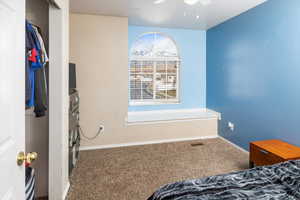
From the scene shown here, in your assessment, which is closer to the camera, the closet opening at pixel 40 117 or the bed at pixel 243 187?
the bed at pixel 243 187

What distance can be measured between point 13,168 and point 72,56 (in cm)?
290

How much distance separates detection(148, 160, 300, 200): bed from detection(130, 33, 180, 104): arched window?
3151 mm

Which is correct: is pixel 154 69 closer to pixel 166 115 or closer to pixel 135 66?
pixel 135 66

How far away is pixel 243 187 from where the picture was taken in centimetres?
123

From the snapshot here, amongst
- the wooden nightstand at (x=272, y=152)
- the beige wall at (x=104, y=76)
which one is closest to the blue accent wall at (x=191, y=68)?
the beige wall at (x=104, y=76)

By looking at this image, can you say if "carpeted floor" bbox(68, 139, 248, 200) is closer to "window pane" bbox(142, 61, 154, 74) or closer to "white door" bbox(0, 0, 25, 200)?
"white door" bbox(0, 0, 25, 200)

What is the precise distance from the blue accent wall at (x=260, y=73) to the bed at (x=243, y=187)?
1.42m

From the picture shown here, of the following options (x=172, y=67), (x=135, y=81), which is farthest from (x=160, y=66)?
(x=135, y=81)

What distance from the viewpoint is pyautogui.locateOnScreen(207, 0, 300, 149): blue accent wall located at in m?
2.42

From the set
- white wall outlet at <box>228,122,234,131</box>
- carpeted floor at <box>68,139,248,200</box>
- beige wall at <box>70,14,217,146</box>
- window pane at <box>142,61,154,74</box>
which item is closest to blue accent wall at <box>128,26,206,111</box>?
window pane at <box>142,61,154,74</box>

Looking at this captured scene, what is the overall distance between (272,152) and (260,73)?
4.32 feet

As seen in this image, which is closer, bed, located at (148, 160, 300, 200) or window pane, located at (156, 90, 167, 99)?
bed, located at (148, 160, 300, 200)

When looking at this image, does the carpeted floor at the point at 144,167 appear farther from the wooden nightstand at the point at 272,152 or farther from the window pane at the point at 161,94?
the window pane at the point at 161,94

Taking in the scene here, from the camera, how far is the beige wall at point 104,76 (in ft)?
11.1
